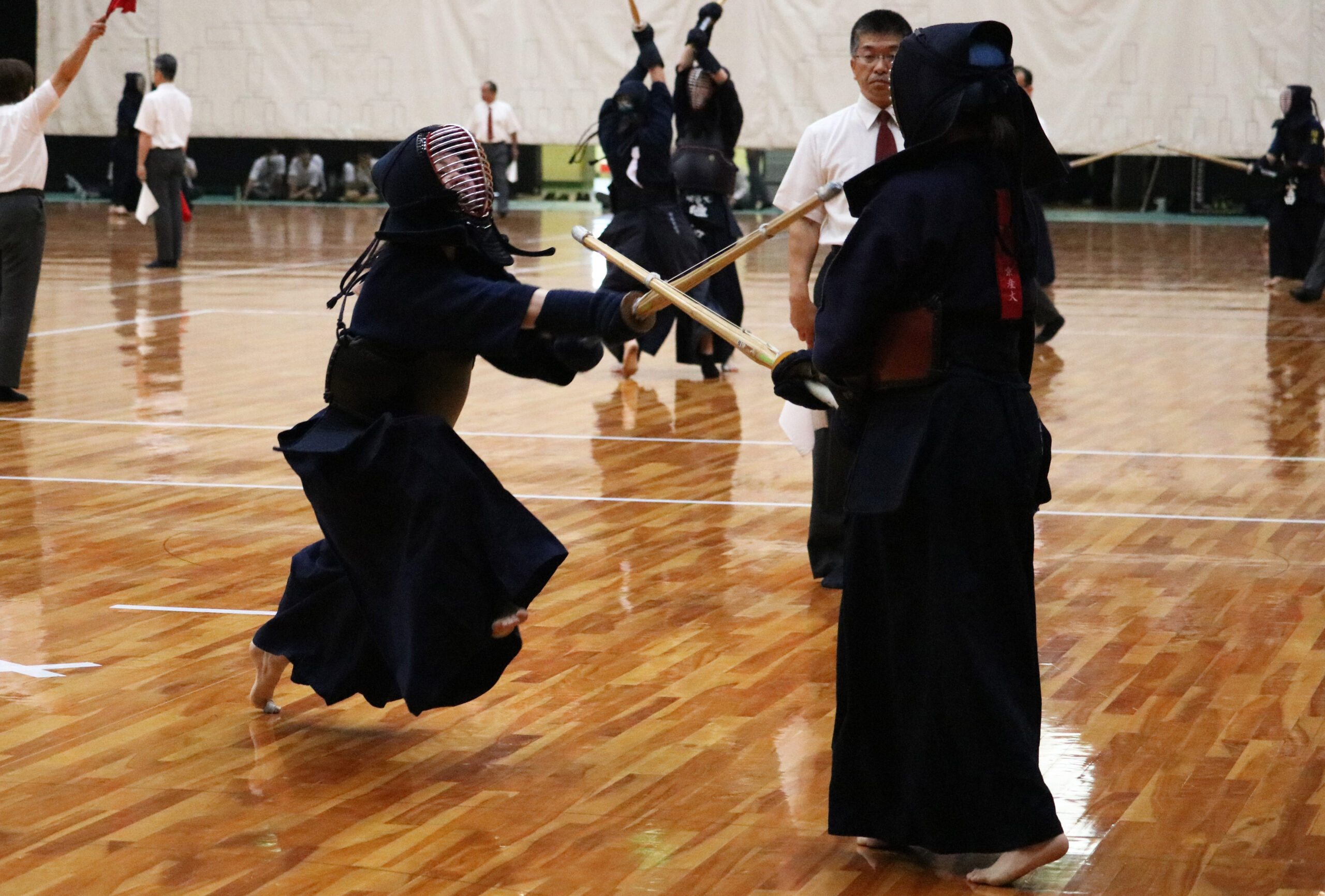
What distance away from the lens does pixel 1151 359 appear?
1136 centimetres

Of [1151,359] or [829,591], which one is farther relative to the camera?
[1151,359]

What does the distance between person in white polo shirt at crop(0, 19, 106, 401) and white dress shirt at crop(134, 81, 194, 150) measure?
7441 millimetres

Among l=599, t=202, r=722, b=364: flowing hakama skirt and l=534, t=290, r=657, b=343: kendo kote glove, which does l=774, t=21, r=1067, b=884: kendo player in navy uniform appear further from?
l=599, t=202, r=722, b=364: flowing hakama skirt

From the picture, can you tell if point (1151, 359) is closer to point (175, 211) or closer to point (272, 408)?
point (272, 408)

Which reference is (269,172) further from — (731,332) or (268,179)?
(731,332)

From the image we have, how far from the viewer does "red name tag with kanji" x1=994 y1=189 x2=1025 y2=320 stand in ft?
11.5

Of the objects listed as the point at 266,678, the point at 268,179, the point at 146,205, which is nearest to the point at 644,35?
the point at 266,678

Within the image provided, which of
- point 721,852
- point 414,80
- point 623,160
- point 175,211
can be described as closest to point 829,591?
point 721,852

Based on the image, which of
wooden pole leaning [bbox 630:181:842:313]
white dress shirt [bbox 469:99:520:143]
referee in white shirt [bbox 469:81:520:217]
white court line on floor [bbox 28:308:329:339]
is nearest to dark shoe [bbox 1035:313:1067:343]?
white court line on floor [bbox 28:308:329:339]

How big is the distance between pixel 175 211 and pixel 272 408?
7.91 m

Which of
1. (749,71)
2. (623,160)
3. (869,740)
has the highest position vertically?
(749,71)

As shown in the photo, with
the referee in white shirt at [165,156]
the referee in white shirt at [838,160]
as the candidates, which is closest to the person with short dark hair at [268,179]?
the referee in white shirt at [165,156]

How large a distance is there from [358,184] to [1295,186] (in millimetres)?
15889

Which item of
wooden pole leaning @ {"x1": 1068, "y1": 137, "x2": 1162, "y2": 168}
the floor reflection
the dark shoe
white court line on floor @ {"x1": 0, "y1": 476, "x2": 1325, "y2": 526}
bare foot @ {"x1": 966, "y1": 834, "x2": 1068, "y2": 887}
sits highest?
wooden pole leaning @ {"x1": 1068, "y1": 137, "x2": 1162, "y2": 168}
